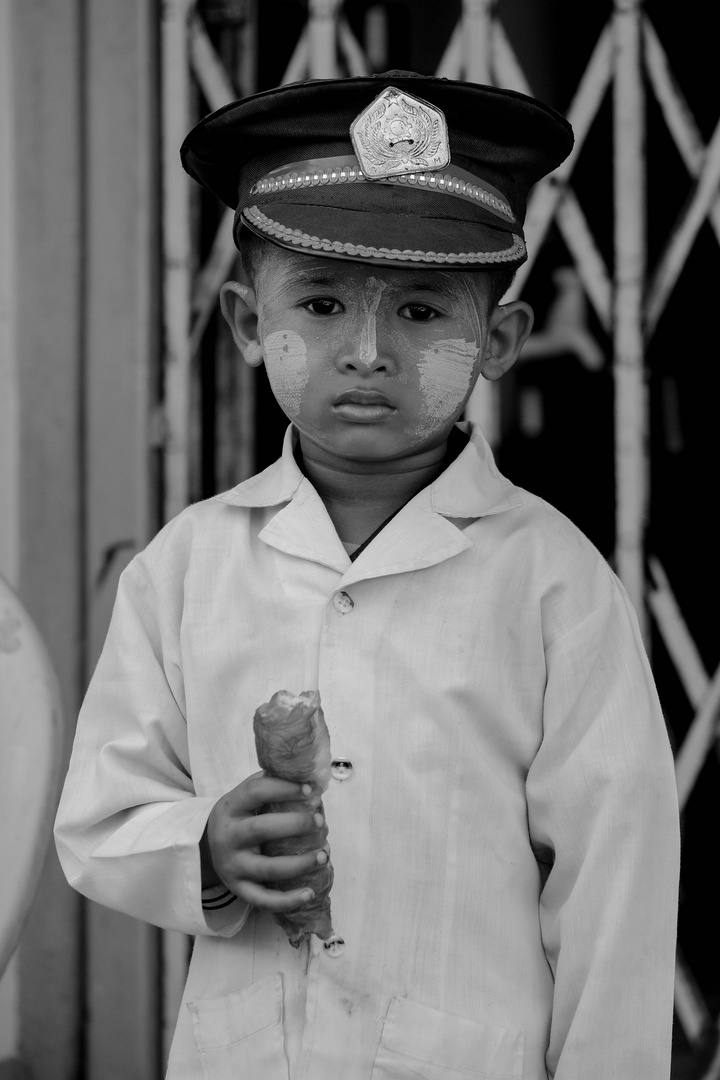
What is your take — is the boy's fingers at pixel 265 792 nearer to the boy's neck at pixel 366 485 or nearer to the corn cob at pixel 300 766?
the corn cob at pixel 300 766

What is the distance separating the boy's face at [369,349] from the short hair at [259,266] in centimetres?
3

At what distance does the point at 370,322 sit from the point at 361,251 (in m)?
0.08

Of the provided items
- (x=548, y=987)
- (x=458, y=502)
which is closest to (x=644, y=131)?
(x=458, y=502)

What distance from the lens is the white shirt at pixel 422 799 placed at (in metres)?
1.45

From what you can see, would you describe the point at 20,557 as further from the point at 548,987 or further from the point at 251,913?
the point at 548,987

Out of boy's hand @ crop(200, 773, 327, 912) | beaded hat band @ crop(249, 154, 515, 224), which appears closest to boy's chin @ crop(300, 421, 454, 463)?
beaded hat band @ crop(249, 154, 515, 224)

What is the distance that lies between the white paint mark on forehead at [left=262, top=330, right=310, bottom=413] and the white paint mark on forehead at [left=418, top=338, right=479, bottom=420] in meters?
0.14

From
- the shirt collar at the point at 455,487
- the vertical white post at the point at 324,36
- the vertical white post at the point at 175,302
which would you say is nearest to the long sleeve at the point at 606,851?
the shirt collar at the point at 455,487

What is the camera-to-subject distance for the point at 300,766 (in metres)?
1.36

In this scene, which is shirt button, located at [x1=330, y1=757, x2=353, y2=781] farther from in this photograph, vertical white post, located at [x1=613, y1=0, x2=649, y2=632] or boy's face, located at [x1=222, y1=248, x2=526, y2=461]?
vertical white post, located at [x1=613, y1=0, x2=649, y2=632]

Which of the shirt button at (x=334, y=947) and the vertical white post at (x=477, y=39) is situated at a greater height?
the vertical white post at (x=477, y=39)

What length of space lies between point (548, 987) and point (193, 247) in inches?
57.5

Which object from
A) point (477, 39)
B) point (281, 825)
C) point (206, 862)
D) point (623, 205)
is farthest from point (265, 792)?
point (477, 39)

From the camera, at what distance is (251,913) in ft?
5.04
